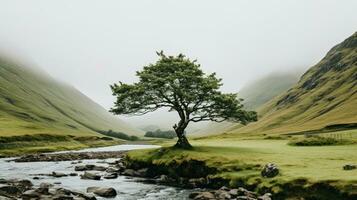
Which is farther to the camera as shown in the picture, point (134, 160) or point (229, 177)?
point (134, 160)

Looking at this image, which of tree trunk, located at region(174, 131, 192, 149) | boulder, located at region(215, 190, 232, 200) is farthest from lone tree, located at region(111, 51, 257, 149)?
boulder, located at region(215, 190, 232, 200)

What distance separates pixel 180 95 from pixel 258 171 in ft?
99.2

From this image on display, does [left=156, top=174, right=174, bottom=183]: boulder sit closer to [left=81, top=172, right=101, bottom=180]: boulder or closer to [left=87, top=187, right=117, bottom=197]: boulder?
[left=81, top=172, right=101, bottom=180]: boulder

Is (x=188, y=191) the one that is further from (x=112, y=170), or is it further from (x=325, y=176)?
(x=112, y=170)

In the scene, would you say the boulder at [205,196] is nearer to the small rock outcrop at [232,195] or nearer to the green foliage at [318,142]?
the small rock outcrop at [232,195]

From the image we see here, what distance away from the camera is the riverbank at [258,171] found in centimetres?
3991

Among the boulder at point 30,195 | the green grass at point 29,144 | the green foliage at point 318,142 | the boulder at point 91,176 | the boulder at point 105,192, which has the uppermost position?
the green grass at point 29,144

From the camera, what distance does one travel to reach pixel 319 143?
87062mm

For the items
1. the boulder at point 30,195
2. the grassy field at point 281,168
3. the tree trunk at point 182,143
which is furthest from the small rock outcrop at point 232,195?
the tree trunk at point 182,143

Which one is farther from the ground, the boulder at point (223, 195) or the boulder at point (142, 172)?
the boulder at point (142, 172)

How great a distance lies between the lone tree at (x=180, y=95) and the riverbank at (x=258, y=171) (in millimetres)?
10195

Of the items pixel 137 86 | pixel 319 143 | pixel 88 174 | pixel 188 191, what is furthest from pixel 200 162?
pixel 319 143

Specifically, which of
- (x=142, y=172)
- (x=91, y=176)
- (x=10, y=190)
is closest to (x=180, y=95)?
(x=142, y=172)

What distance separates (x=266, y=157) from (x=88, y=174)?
29.6m
